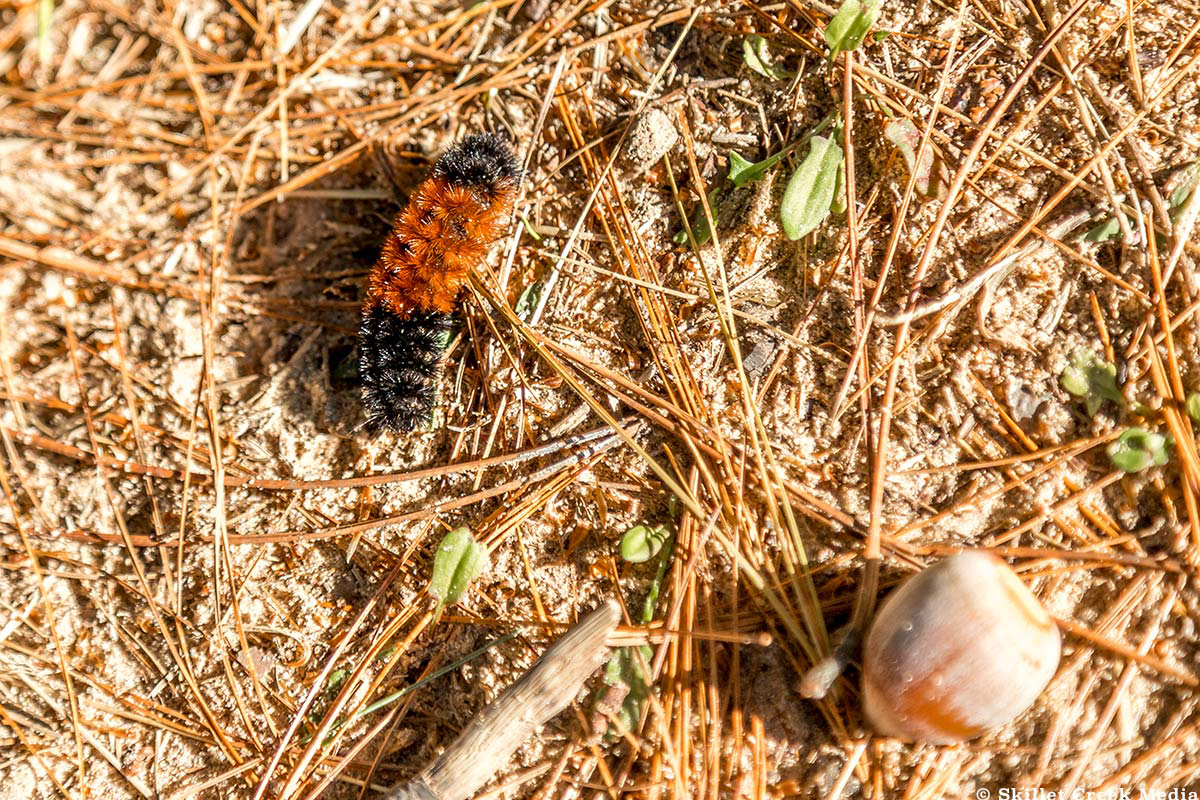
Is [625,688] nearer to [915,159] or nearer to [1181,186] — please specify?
[915,159]

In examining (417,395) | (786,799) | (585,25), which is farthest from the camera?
(585,25)

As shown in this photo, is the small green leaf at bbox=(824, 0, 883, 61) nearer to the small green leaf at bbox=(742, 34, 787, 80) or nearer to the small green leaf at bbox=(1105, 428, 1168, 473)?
the small green leaf at bbox=(742, 34, 787, 80)

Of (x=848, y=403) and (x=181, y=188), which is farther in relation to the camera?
(x=181, y=188)

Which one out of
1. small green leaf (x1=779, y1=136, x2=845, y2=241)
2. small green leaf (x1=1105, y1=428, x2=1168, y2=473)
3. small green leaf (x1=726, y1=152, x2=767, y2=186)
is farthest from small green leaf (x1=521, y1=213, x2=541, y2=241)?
small green leaf (x1=1105, y1=428, x2=1168, y2=473)

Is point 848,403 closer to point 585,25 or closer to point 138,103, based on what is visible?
point 585,25

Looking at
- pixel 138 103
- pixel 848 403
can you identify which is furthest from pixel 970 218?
pixel 138 103

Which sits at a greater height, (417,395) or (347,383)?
(417,395)

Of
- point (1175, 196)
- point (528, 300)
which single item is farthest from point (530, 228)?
point (1175, 196)

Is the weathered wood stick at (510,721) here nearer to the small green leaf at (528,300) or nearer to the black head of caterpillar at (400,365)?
the black head of caterpillar at (400,365)
